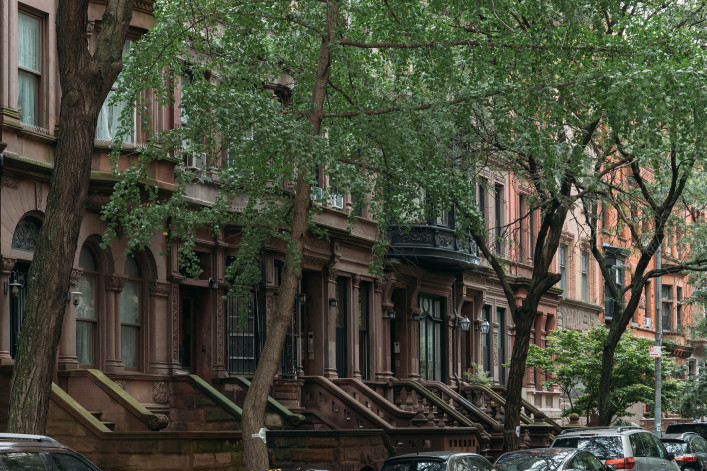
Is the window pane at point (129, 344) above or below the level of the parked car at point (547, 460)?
above

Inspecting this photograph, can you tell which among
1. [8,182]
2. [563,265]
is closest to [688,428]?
[563,265]

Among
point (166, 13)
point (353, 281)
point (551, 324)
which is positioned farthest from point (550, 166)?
point (551, 324)

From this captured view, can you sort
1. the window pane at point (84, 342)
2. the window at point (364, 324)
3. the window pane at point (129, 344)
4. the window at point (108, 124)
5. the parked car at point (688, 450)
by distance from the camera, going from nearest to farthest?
the window pane at point (84, 342), the window at point (108, 124), the window pane at point (129, 344), the parked car at point (688, 450), the window at point (364, 324)

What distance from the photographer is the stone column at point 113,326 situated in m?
22.3

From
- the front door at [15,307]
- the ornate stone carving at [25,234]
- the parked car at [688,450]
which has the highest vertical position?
the ornate stone carving at [25,234]

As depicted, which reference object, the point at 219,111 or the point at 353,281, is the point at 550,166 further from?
the point at 353,281

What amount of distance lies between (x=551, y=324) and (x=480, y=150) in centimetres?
2360

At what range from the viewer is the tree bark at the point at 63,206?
12609 mm

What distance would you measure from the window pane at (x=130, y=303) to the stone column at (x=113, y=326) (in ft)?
1.86

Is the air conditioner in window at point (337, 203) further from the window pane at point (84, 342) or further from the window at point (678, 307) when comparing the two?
the window at point (678, 307)

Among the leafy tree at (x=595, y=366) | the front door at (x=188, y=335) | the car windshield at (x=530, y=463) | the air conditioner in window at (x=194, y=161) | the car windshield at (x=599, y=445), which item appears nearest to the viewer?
the car windshield at (x=530, y=463)

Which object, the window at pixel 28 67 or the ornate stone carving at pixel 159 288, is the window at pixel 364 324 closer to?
the ornate stone carving at pixel 159 288

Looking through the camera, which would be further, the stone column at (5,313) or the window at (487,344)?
the window at (487,344)

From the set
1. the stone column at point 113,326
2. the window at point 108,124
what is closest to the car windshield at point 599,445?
the stone column at point 113,326
